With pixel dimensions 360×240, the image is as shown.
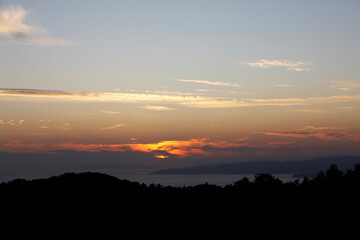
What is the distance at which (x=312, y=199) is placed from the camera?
33.4 metres

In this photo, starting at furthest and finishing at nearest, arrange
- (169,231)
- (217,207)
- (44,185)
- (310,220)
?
1. (44,185)
2. (217,207)
3. (310,220)
4. (169,231)

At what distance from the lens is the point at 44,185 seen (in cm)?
3534

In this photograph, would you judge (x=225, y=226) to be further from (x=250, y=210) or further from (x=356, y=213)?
(x=356, y=213)

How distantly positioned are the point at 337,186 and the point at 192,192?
476 inches

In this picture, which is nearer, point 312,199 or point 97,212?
point 97,212

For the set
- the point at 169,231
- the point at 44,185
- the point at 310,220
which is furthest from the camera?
the point at 44,185

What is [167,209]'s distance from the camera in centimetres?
3180

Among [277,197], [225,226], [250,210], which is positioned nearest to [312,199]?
[277,197]

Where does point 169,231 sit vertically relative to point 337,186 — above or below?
below

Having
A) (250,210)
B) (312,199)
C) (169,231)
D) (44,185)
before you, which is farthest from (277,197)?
(44,185)

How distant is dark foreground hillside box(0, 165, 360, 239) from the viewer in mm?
27266

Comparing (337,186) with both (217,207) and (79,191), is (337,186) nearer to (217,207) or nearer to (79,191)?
(217,207)

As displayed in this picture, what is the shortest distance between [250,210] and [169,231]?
21.9 ft

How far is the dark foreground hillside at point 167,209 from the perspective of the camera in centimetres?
2727
